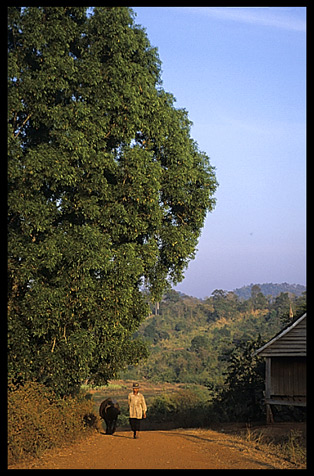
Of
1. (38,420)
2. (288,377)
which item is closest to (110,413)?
(38,420)

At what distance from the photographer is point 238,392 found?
2386 cm

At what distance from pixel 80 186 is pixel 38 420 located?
20.6 ft

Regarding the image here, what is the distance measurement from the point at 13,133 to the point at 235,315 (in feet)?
249

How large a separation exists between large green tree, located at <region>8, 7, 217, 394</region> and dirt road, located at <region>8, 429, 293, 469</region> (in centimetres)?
216

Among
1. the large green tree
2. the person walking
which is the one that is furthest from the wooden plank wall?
the person walking

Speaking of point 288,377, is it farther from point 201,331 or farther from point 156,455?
point 201,331

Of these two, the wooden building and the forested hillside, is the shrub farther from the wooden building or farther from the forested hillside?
the forested hillside

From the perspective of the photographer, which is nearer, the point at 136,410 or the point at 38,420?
the point at 38,420

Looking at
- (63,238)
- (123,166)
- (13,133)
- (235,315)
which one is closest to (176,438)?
(63,238)

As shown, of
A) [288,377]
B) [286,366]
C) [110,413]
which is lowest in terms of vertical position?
[110,413]

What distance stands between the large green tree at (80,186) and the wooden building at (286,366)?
500 cm

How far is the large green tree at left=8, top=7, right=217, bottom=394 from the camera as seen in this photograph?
14.7 metres

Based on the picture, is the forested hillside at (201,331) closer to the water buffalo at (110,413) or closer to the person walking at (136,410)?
the water buffalo at (110,413)

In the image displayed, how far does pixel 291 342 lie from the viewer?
19.4 metres
